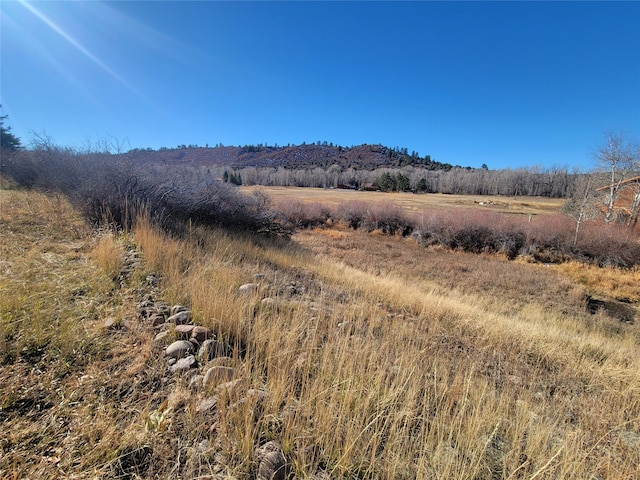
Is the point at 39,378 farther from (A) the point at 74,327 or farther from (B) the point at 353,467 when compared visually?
(B) the point at 353,467

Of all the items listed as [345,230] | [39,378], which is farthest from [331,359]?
[345,230]

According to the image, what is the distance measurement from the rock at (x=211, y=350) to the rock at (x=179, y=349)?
95mm

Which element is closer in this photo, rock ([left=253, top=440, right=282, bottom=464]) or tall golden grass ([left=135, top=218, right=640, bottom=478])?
rock ([left=253, top=440, right=282, bottom=464])

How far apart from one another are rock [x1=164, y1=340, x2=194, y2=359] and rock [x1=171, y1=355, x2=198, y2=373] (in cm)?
8

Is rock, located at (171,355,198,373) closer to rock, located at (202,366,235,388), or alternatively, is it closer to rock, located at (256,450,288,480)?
rock, located at (202,366,235,388)

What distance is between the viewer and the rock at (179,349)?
215 centimetres

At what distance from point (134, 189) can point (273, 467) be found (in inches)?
281

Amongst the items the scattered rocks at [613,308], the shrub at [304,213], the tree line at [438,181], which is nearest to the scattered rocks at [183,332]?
the scattered rocks at [613,308]

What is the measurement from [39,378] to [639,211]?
3259 cm

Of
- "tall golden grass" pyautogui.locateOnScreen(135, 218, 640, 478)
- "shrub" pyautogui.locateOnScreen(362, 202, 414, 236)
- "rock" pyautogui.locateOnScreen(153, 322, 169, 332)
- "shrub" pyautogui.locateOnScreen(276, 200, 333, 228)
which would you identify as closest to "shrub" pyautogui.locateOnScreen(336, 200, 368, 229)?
"shrub" pyautogui.locateOnScreen(362, 202, 414, 236)

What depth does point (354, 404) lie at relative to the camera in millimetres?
1923

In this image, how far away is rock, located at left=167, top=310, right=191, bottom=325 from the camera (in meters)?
2.57

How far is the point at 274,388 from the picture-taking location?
1.89 meters

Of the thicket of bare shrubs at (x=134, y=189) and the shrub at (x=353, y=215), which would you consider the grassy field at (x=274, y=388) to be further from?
the shrub at (x=353, y=215)
